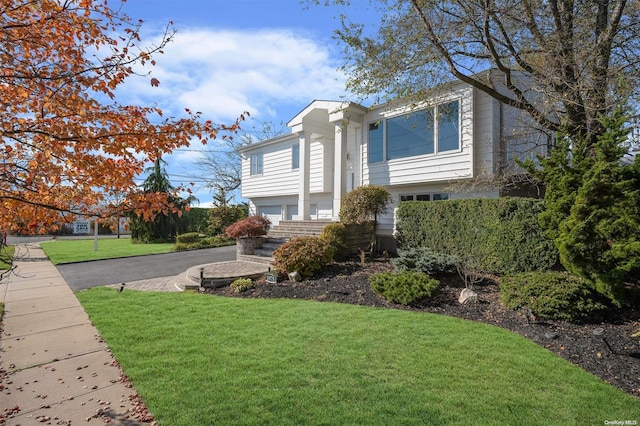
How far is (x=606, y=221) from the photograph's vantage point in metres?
4.83

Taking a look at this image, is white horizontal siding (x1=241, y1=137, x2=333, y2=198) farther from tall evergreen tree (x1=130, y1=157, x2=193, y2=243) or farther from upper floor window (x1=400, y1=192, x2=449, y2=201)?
tall evergreen tree (x1=130, y1=157, x2=193, y2=243)

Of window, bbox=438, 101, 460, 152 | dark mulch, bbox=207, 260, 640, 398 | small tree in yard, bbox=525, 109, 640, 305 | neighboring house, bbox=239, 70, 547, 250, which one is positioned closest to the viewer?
dark mulch, bbox=207, 260, 640, 398

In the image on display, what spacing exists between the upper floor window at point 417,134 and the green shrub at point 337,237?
153 inches

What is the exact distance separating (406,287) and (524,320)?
75.7 inches

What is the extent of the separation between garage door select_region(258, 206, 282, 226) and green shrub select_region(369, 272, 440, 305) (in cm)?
1180

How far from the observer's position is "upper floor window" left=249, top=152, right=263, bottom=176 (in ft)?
62.0

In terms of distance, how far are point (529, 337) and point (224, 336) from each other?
4367 millimetres

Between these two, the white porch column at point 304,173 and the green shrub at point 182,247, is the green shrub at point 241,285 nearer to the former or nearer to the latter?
the white porch column at point 304,173

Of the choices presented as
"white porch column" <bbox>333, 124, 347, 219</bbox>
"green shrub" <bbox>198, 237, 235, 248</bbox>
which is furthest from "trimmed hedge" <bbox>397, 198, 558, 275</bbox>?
"green shrub" <bbox>198, 237, 235, 248</bbox>

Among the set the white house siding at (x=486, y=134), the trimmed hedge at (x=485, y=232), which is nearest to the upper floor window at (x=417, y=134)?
the white house siding at (x=486, y=134)

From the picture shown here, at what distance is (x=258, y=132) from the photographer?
109ft

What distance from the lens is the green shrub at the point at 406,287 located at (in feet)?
20.6

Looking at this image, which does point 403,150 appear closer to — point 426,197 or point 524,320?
point 426,197

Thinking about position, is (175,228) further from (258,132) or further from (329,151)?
(329,151)
